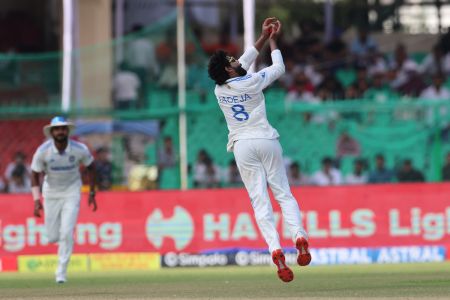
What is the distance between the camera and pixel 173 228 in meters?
18.5

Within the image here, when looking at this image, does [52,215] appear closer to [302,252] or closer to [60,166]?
[60,166]

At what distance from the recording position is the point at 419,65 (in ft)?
81.5

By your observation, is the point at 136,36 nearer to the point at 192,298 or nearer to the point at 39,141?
the point at 39,141

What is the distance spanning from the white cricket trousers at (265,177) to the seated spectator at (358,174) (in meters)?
8.13

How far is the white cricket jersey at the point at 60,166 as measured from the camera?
567 inches

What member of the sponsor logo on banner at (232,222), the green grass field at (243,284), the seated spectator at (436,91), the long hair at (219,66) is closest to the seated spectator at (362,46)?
the seated spectator at (436,91)

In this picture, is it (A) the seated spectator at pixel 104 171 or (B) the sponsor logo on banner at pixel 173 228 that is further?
(A) the seated spectator at pixel 104 171

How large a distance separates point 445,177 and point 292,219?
8.37m

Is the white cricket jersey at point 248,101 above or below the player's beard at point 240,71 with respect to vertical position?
below

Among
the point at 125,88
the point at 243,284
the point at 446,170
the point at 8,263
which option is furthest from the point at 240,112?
the point at 125,88

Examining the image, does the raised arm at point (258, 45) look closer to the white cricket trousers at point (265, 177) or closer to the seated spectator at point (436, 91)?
the white cricket trousers at point (265, 177)

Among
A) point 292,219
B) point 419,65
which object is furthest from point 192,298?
point 419,65

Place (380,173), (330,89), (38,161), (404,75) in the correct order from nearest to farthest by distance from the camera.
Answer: (38,161) → (380,173) → (330,89) → (404,75)

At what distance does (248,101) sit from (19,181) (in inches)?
377
